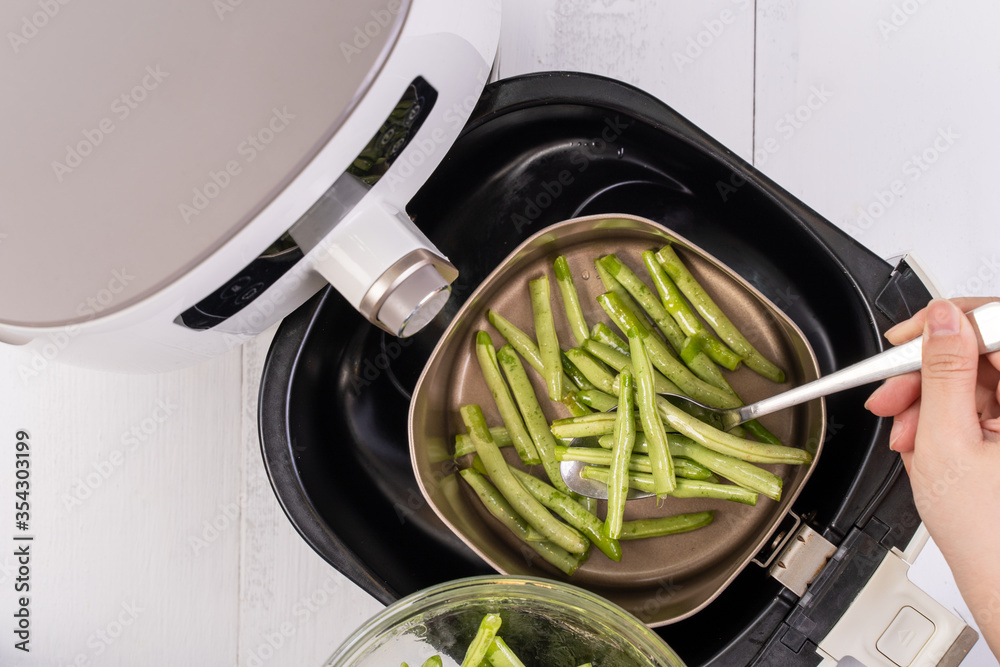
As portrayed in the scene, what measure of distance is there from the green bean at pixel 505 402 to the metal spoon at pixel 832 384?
0.05 m

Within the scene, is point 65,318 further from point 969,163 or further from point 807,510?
point 969,163

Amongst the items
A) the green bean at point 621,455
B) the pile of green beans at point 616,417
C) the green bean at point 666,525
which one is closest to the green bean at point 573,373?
the pile of green beans at point 616,417

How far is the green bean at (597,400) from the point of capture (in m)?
0.96

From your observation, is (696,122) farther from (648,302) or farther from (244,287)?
(244,287)

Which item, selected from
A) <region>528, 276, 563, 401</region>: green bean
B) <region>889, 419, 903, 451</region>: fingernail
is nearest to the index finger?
<region>889, 419, 903, 451</region>: fingernail

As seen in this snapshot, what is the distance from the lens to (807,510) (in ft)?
3.05

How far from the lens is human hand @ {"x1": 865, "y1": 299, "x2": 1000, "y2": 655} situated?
66 centimetres

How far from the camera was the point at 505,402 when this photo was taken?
0.99m

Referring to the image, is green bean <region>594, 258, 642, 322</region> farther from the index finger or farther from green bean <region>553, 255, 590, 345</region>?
the index finger

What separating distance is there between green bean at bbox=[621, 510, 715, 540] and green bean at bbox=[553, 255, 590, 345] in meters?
0.28

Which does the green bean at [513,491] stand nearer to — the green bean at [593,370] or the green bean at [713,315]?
the green bean at [593,370]

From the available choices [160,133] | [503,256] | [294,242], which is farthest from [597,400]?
[160,133]

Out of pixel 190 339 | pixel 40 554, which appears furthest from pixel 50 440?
pixel 190 339

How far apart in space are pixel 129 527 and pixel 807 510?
3.50 feet
